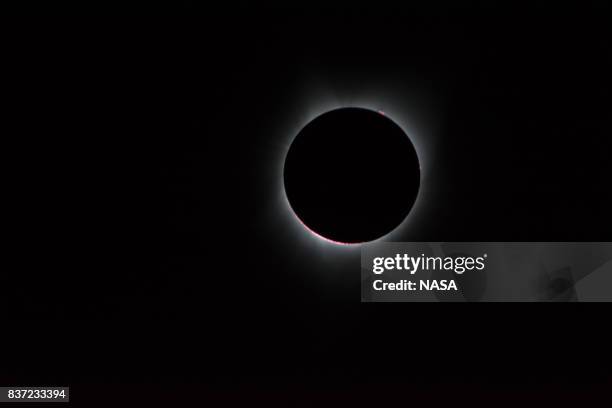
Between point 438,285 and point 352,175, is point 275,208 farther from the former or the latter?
point 438,285

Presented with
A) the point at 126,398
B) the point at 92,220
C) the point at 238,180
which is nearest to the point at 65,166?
the point at 92,220

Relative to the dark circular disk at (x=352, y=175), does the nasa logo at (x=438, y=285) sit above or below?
below

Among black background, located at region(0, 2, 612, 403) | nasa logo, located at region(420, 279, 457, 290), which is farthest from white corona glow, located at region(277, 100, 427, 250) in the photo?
nasa logo, located at region(420, 279, 457, 290)

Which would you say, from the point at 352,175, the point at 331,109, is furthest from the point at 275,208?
the point at 331,109

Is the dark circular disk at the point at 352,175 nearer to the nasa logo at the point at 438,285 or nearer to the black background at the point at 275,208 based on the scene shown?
the black background at the point at 275,208

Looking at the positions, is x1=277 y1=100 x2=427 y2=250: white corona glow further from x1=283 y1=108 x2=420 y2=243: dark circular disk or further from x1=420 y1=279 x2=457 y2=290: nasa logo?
x1=420 y1=279 x2=457 y2=290: nasa logo

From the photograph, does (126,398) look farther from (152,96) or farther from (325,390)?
(152,96)

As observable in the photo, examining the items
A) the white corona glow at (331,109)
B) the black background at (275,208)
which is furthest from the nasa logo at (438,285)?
the white corona glow at (331,109)
